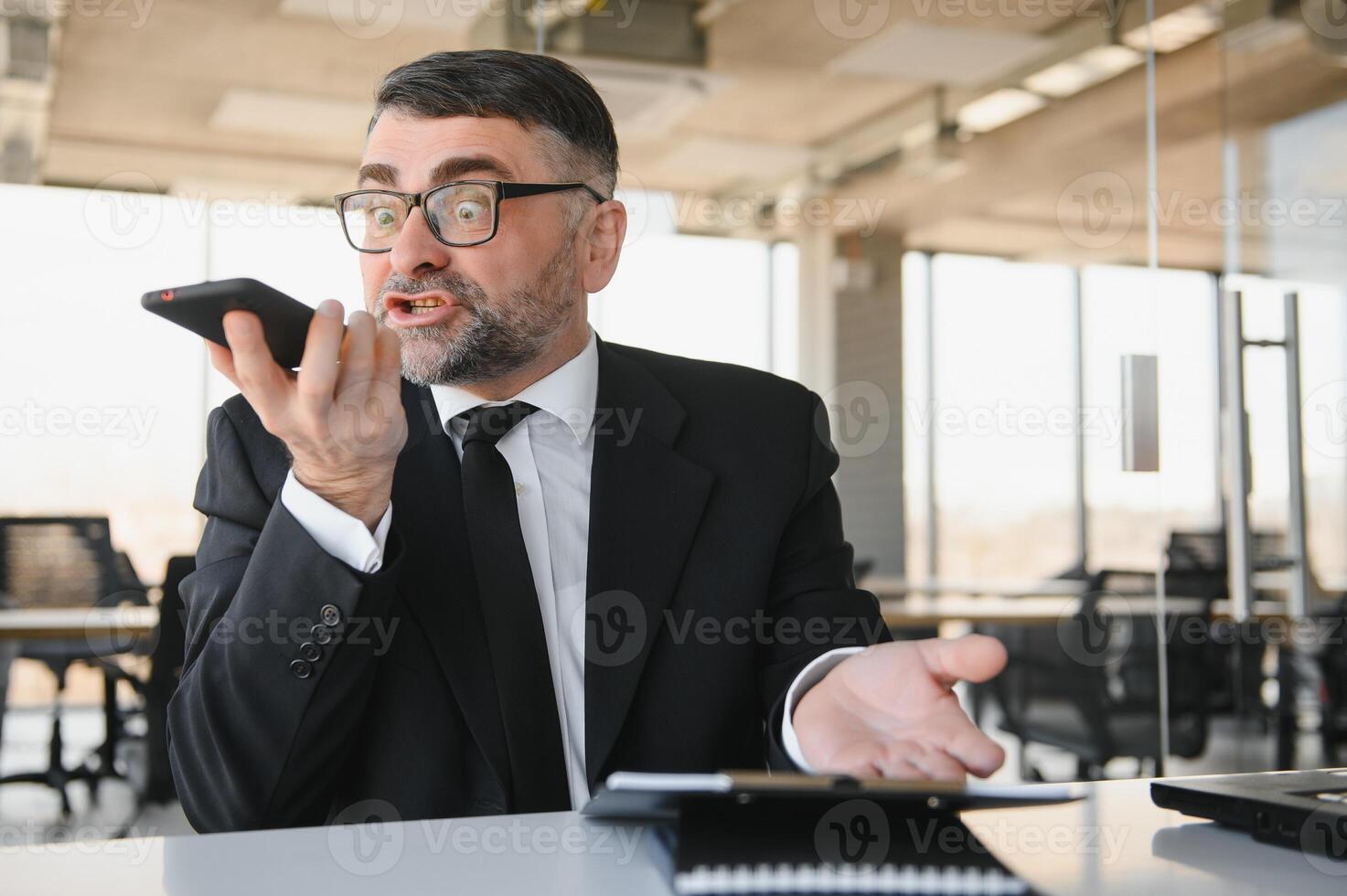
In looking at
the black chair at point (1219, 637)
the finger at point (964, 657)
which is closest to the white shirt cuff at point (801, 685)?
the finger at point (964, 657)

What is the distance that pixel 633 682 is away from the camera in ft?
4.21

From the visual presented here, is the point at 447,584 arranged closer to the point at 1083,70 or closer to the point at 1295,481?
the point at 1295,481

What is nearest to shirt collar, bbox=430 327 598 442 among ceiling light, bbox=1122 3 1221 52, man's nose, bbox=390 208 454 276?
man's nose, bbox=390 208 454 276

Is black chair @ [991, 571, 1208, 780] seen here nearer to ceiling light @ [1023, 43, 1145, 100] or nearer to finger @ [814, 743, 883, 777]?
ceiling light @ [1023, 43, 1145, 100]

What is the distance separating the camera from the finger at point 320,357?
98cm

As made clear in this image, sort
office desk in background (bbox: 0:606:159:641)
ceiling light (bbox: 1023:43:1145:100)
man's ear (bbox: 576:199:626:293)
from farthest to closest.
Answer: ceiling light (bbox: 1023:43:1145:100)
office desk in background (bbox: 0:606:159:641)
man's ear (bbox: 576:199:626:293)

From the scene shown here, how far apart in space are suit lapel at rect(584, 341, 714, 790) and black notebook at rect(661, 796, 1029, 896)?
43 cm

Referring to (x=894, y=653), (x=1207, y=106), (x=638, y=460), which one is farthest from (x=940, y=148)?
(x=894, y=653)

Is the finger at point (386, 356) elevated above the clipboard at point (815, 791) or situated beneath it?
elevated above

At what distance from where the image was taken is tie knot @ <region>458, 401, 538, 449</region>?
4.39 ft

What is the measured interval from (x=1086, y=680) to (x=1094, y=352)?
4.21ft

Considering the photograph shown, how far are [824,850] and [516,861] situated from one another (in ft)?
0.71

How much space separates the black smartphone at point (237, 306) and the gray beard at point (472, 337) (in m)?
0.35

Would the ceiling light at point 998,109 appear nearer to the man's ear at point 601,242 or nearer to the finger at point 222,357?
the man's ear at point 601,242
